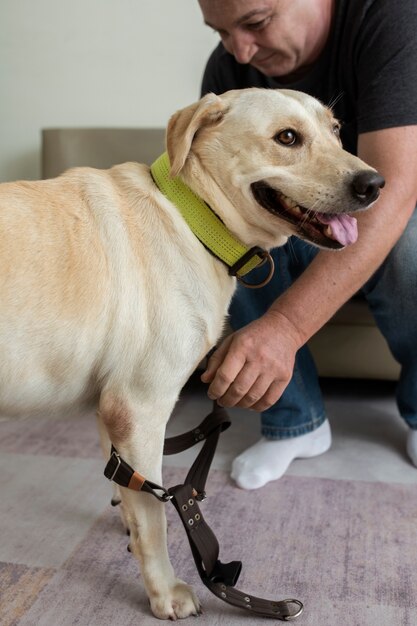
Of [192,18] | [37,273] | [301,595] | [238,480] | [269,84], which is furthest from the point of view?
[192,18]

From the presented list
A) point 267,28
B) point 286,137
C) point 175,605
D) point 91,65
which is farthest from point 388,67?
point 91,65

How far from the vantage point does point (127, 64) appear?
299 cm

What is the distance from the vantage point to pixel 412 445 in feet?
5.97

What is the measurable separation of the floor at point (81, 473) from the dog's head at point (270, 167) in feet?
2.21

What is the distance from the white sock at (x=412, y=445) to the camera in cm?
180

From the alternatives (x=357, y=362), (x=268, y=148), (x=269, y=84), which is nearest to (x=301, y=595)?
(x=268, y=148)

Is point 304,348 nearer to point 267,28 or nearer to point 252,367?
point 252,367

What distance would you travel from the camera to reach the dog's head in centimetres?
114

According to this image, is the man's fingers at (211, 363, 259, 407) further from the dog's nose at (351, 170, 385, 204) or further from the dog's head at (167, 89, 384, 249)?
the dog's nose at (351, 170, 385, 204)

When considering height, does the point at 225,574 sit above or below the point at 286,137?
below

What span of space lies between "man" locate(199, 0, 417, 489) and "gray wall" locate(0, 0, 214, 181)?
1.02 m

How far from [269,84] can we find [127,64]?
136cm

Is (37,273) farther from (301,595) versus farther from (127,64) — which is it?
(127,64)

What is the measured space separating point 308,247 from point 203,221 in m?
Result: 0.69
